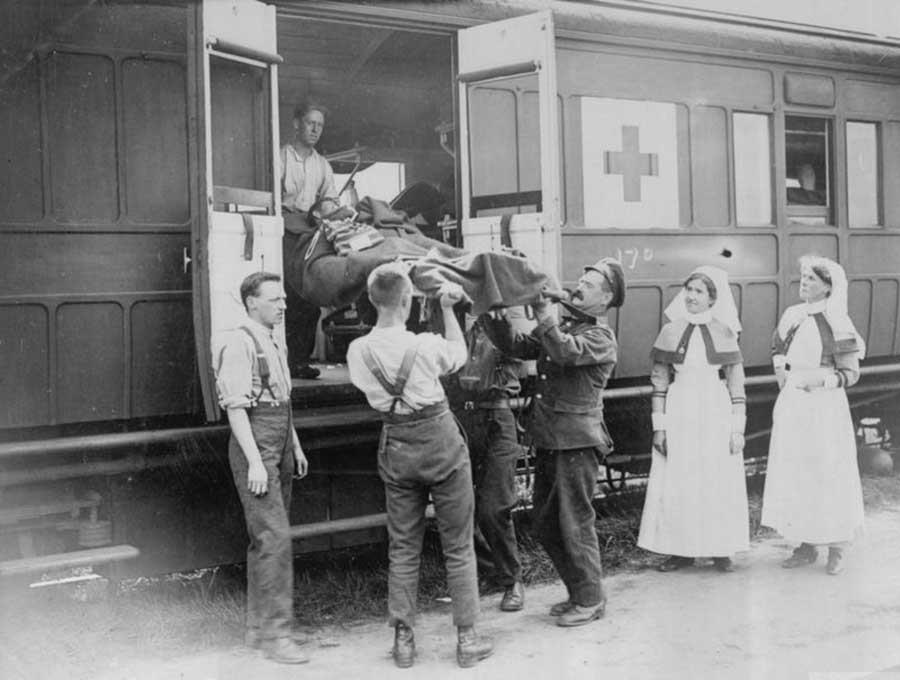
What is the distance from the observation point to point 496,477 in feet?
15.4

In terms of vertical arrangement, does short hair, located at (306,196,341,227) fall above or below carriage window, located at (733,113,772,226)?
below

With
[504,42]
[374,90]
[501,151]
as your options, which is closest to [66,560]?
[501,151]

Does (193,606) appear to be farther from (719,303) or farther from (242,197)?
(719,303)

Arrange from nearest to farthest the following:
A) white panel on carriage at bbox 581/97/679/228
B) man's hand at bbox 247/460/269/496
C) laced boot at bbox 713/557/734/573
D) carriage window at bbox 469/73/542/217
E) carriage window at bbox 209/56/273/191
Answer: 1. man's hand at bbox 247/460/269/496
2. carriage window at bbox 209/56/273/191
3. laced boot at bbox 713/557/734/573
4. carriage window at bbox 469/73/542/217
5. white panel on carriage at bbox 581/97/679/228

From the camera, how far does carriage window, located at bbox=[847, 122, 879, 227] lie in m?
7.48

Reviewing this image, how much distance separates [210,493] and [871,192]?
5446 millimetres

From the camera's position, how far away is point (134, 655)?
14.0 feet

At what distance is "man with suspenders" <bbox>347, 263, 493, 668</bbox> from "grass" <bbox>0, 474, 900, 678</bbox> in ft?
2.75

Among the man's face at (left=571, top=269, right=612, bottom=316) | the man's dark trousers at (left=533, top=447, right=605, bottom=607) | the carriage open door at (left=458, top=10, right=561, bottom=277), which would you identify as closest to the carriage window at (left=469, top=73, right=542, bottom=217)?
the carriage open door at (left=458, top=10, right=561, bottom=277)

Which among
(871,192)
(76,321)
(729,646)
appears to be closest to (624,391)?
(729,646)

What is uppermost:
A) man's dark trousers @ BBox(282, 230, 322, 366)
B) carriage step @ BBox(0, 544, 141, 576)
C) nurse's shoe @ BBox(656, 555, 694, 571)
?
man's dark trousers @ BBox(282, 230, 322, 366)

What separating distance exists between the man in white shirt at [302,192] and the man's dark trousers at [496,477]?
167 cm

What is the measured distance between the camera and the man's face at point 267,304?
4.11 meters

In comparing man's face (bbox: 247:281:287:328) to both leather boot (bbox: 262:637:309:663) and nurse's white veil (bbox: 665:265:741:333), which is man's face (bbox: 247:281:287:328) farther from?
nurse's white veil (bbox: 665:265:741:333)
